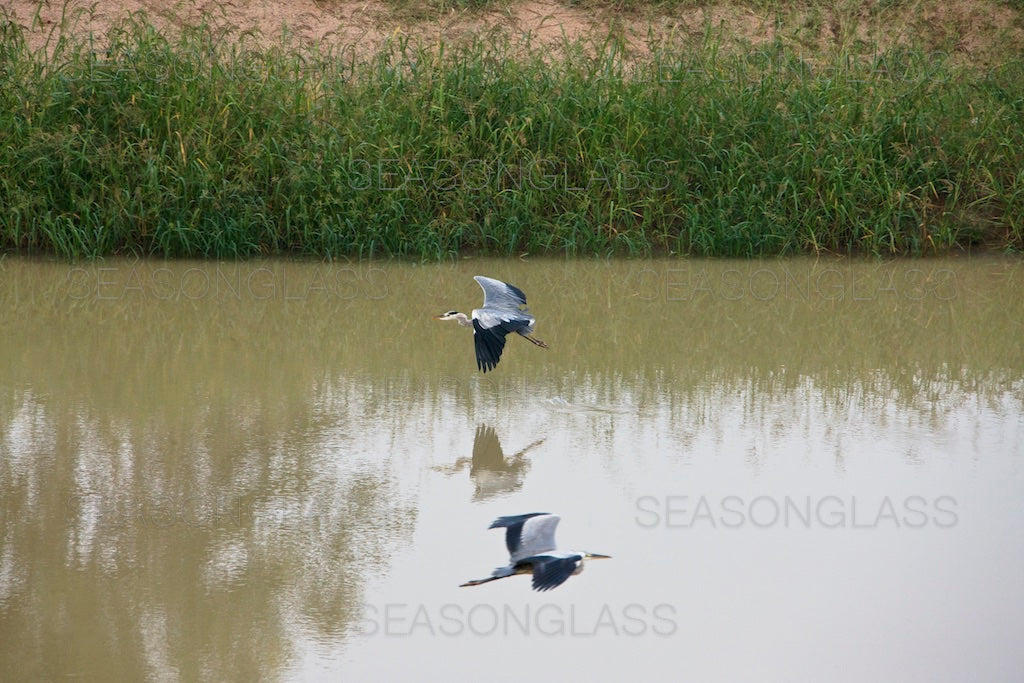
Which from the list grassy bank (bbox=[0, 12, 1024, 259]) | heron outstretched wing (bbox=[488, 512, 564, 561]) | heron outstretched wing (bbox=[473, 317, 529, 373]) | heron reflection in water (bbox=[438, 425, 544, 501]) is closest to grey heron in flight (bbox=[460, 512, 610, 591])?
heron outstretched wing (bbox=[488, 512, 564, 561])

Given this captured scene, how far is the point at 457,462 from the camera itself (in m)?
4.77

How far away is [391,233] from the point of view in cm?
870

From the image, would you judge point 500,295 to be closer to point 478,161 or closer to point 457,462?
point 457,462

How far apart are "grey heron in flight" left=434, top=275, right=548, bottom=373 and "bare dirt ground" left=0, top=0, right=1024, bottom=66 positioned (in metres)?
5.84

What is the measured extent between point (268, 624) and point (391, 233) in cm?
553

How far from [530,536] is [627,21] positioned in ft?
30.2

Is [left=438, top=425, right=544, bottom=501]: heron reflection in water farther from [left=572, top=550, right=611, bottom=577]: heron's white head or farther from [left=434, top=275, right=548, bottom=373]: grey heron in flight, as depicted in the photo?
[left=572, top=550, right=611, bottom=577]: heron's white head

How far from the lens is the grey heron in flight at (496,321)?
17.5ft

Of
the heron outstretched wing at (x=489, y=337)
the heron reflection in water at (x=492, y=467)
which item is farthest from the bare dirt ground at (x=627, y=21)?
the heron reflection in water at (x=492, y=467)

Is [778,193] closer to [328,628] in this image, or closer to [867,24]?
[867,24]

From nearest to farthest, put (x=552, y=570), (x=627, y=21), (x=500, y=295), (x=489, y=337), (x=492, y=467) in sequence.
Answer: (x=552, y=570)
(x=492, y=467)
(x=489, y=337)
(x=500, y=295)
(x=627, y=21)

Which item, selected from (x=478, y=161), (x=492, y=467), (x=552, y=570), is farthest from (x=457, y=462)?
(x=478, y=161)

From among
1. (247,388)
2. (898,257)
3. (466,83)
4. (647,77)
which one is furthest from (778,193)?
(247,388)

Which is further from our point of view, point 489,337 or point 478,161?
point 478,161
